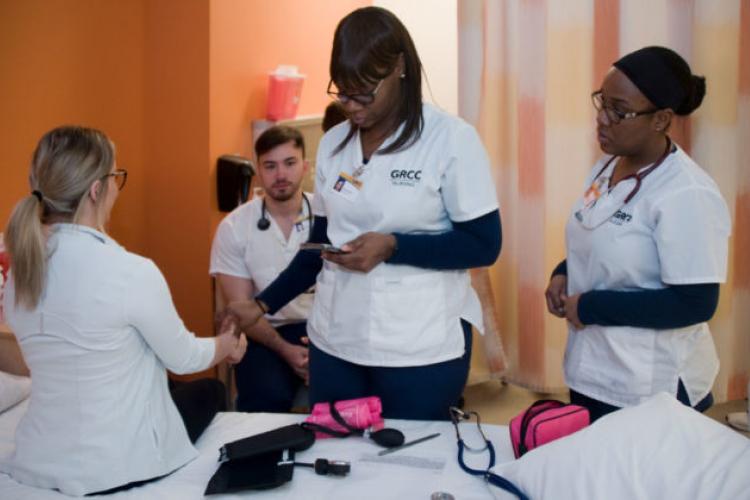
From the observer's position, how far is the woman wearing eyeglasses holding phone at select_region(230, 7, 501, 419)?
61.1 inches

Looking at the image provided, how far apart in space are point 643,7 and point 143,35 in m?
2.19

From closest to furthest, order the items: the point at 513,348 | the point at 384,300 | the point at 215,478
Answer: the point at 215,478 → the point at 384,300 → the point at 513,348

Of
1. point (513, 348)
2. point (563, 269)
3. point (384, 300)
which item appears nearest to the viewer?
point (384, 300)

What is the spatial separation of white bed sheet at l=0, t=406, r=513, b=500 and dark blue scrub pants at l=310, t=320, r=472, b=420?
0.12 ft

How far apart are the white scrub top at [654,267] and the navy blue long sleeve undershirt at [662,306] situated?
0.03 m

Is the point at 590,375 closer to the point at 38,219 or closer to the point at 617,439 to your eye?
the point at 617,439

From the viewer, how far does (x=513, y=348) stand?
114 inches

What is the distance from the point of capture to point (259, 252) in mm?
2635

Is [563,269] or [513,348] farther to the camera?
[513,348]

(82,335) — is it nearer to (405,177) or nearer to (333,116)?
(405,177)

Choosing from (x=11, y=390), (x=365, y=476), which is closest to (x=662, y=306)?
(x=365, y=476)

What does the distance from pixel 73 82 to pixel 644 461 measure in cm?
271

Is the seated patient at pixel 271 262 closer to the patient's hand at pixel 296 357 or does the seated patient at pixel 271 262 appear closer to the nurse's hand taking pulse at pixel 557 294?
the patient's hand at pixel 296 357

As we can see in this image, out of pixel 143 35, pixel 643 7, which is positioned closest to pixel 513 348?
pixel 643 7
